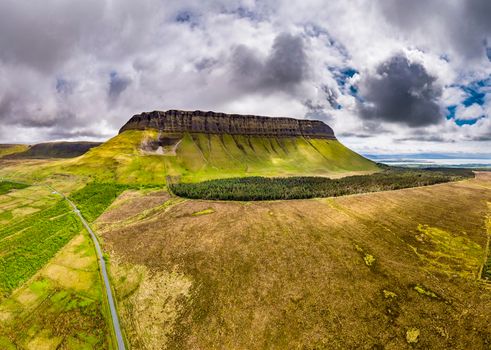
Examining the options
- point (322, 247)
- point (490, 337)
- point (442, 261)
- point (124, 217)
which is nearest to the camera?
point (490, 337)

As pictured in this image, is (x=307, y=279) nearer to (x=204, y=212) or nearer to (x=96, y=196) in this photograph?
(x=204, y=212)

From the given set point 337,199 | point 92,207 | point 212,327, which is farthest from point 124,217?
point 337,199

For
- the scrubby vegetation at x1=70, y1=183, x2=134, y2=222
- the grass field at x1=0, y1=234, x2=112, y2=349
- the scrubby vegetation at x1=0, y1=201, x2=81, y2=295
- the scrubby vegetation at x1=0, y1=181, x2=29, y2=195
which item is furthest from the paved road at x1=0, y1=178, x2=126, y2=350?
the scrubby vegetation at x1=0, y1=181, x2=29, y2=195

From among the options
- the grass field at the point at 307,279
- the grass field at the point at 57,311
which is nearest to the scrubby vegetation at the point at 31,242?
the grass field at the point at 57,311

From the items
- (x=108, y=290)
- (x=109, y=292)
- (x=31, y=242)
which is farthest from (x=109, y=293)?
(x=31, y=242)

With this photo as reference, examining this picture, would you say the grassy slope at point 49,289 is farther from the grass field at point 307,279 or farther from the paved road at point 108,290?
the grass field at point 307,279

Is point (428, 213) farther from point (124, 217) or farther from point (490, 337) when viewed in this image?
point (124, 217)
